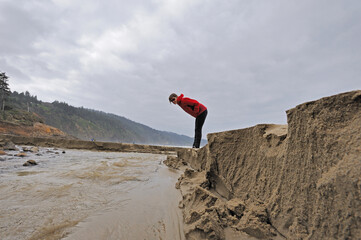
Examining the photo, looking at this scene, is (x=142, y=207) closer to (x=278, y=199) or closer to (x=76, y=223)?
(x=76, y=223)

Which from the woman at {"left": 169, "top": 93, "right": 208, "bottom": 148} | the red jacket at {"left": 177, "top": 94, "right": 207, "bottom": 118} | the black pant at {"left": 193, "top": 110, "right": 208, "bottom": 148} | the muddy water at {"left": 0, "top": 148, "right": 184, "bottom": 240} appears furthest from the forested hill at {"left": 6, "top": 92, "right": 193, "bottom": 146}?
the muddy water at {"left": 0, "top": 148, "right": 184, "bottom": 240}

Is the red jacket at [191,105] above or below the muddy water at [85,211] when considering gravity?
above

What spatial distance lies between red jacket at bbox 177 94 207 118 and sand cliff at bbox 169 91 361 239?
2630 mm

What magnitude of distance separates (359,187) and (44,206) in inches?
91.3

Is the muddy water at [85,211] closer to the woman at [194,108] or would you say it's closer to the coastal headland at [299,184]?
the coastal headland at [299,184]

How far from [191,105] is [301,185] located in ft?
11.4

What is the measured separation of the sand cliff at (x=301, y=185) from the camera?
0.86 metres

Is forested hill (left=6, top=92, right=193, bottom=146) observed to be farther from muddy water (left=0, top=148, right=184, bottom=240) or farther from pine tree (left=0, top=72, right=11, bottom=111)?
muddy water (left=0, top=148, right=184, bottom=240)

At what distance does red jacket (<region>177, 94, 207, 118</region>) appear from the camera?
4.43 m

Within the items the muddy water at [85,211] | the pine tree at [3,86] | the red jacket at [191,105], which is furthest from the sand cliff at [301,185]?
the pine tree at [3,86]

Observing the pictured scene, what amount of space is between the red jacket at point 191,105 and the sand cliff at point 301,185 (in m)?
2.63

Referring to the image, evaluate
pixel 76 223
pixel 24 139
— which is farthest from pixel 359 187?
pixel 24 139

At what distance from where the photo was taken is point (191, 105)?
4.45m

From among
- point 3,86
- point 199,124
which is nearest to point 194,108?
point 199,124
